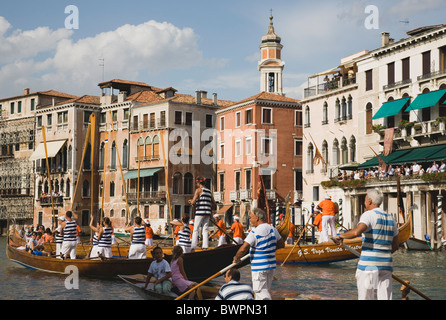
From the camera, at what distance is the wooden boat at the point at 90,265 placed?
52.6 ft

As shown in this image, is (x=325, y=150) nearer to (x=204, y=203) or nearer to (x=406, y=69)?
(x=406, y=69)

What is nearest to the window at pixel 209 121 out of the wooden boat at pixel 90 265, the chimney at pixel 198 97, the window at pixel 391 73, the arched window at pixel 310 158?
the chimney at pixel 198 97

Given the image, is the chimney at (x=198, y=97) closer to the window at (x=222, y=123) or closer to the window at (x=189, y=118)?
the window at (x=189, y=118)

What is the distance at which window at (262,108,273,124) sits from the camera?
1893 inches

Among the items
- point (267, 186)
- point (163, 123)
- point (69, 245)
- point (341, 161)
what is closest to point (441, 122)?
point (341, 161)

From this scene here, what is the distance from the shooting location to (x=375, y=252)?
26.2 feet

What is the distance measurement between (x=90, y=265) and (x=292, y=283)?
503cm

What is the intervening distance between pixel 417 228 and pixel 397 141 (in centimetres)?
635

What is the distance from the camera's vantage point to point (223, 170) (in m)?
51.3

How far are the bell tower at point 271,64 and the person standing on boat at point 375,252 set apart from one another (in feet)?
172

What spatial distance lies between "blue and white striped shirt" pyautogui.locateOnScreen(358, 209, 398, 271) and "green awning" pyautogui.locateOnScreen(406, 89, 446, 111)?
1039 inches

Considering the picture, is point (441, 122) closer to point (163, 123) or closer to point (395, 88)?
point (395, 88)

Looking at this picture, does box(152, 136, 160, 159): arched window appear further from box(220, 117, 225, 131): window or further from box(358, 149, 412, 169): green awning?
box(358, 149, 412, 169): green awning

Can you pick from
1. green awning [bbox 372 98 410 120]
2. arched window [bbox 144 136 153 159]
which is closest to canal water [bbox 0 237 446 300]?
green awning [bbox 372 98 410 120]
